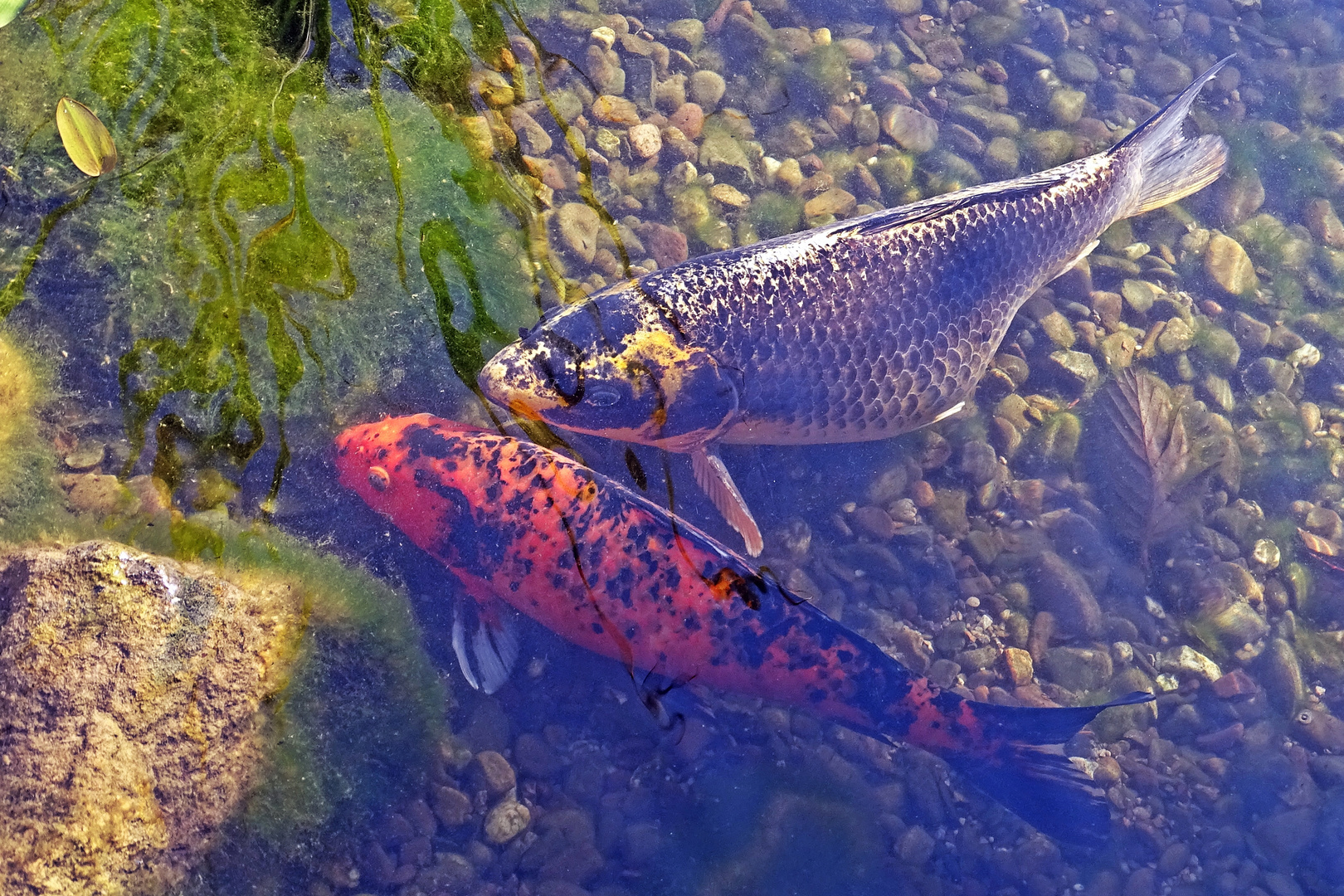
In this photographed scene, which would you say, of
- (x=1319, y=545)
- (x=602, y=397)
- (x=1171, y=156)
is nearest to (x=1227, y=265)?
(x=1171, y=156)

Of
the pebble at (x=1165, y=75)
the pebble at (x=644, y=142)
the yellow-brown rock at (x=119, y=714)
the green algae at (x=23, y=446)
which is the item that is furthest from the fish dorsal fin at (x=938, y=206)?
the green algae at (x=23, y=446)

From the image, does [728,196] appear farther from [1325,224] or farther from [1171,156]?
[1325,224]

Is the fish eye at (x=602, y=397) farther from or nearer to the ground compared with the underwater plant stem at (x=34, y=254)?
nearer to the ground

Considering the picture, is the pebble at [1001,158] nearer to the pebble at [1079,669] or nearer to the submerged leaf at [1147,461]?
the submerged leaf at [1147,461]

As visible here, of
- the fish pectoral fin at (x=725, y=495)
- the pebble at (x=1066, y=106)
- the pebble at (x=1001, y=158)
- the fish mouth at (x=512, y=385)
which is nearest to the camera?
the fish mouth at (x=512, y=385)

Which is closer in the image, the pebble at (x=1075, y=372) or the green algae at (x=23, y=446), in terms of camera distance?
the green algae at (x=23, y=446)

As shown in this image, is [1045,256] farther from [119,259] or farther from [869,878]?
[119,259]

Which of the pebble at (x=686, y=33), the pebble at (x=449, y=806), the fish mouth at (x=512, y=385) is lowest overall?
the pebble at (x=449, y=806)
